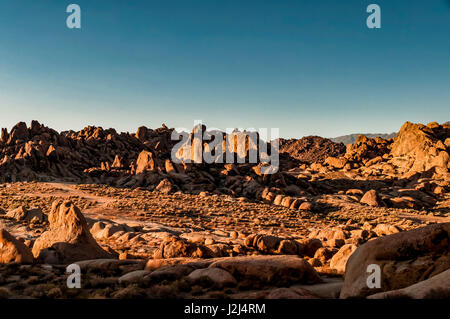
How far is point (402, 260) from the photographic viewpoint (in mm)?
8477

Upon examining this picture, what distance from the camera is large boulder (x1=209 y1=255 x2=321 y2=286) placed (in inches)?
414

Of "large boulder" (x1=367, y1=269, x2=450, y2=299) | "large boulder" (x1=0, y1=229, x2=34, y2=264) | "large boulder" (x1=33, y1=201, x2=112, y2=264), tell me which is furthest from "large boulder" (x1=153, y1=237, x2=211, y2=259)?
"large boulder" (x1=367, y1=269, x2=450, y2=299)

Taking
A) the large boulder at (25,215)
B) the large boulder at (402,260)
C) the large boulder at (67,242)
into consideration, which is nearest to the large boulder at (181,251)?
the large boulder at (67,242)

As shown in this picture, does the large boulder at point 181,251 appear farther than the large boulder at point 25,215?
No

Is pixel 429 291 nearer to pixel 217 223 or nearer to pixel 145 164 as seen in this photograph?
pixel 217 223

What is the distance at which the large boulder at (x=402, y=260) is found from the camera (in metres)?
7.89

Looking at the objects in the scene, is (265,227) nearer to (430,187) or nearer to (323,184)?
(323,184)

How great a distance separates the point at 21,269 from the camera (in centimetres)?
1165

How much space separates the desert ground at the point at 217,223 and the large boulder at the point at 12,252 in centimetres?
6

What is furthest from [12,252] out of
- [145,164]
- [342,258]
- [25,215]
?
[145,164]

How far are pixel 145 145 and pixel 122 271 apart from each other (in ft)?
312

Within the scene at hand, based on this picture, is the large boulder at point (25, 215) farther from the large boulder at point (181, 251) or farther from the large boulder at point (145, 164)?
the large boulder at point (145, 164)
